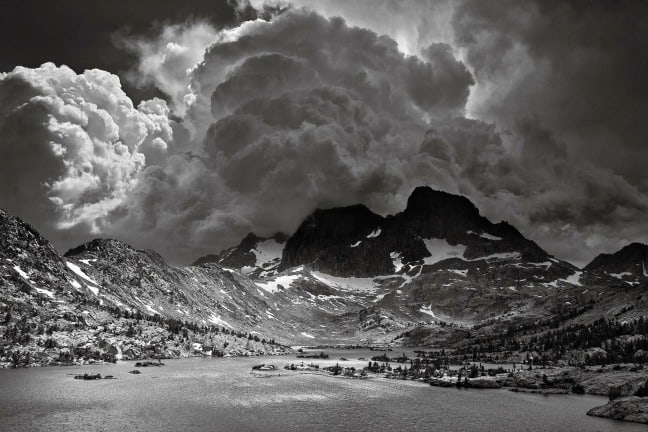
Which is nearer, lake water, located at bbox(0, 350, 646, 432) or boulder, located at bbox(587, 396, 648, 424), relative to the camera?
lake water, located at bbox(0, 350, 646, 432)

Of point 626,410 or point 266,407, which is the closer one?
point 626,410

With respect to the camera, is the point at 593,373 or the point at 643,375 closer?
the point at 643,375

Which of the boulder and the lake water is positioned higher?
the boulder

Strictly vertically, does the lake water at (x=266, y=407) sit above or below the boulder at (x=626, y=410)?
below

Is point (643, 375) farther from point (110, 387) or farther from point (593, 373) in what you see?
point (110, 387)

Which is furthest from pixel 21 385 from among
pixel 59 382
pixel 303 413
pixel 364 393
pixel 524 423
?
pixel 524 423

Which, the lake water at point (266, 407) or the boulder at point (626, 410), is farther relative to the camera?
the boulder at point (626, 410)

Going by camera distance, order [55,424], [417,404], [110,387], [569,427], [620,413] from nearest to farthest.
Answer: [55,424] < [569,427] < [620,413] < [417,404] < [110,387]

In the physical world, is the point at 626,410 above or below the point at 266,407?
above
